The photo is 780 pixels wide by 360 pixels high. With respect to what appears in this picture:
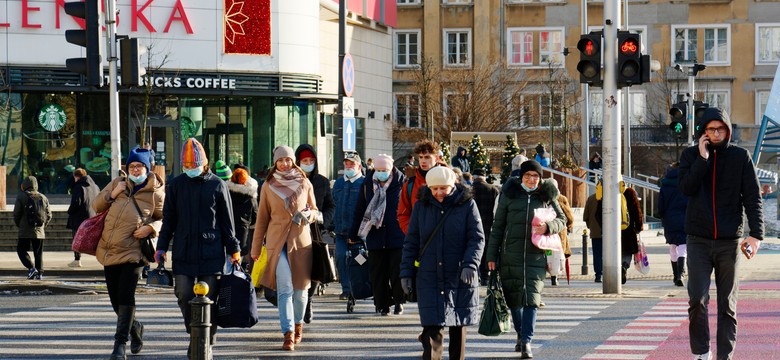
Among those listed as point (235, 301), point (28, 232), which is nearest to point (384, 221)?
point (235, 301)

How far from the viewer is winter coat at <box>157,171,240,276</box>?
458 inches

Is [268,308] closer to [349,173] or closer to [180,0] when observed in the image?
[349,173]

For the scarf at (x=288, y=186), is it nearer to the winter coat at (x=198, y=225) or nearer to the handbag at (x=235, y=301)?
the winter coat at (x=198, y=225)

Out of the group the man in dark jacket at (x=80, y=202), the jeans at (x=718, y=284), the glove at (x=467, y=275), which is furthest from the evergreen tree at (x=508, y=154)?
the glove at (x=467, y=275)

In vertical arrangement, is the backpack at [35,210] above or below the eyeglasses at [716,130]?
below

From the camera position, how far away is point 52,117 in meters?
37.7

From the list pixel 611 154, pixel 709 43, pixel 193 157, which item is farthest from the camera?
pixel 709 43

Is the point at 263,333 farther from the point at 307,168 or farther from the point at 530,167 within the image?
the point at 530,167

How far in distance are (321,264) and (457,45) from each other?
55204 mm

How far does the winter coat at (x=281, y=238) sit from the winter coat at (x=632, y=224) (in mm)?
8766

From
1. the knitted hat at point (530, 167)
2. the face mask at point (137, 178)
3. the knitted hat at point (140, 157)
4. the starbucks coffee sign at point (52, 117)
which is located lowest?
the face mask at point (137, 178)

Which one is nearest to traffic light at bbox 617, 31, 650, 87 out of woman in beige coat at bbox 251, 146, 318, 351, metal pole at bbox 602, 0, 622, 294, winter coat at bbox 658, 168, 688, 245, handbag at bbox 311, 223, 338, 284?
metal pole at bbox 602, 0, 622, 294

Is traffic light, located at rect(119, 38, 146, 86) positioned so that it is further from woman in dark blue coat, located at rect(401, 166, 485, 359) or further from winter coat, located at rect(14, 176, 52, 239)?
woman in dark blue coat, located at rect(401, 166, 485, 359)

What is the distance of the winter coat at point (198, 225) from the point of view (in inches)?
458
